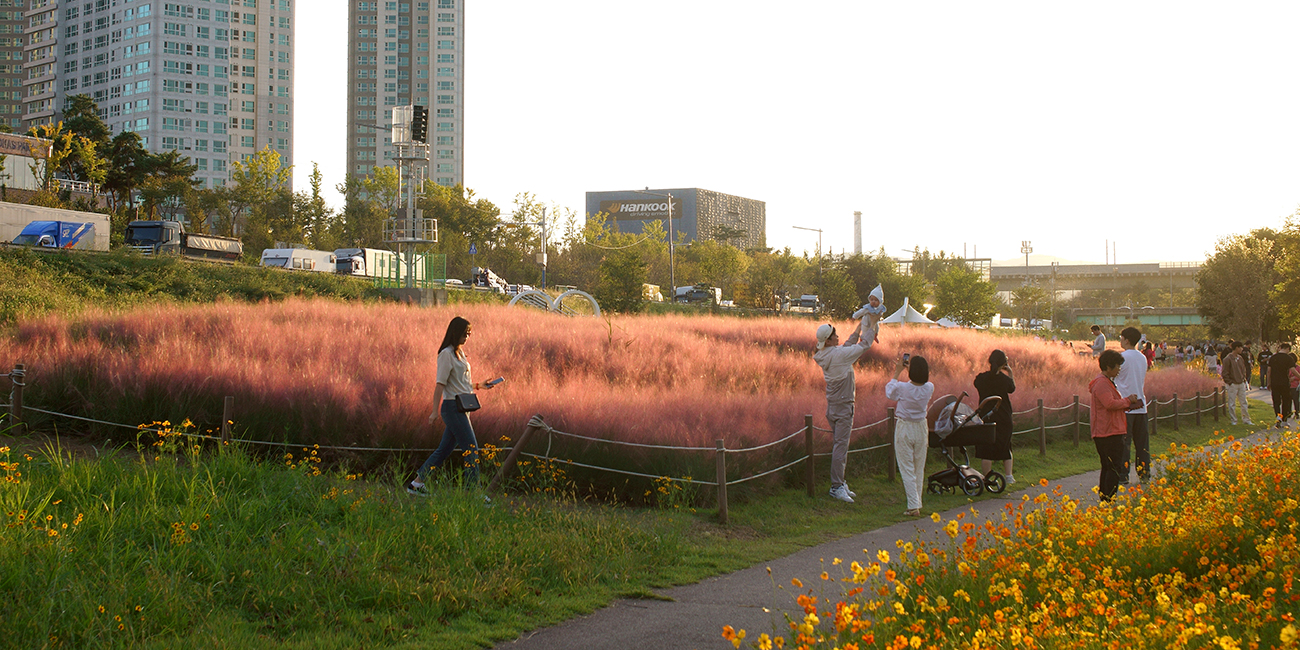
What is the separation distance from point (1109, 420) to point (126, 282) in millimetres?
30731

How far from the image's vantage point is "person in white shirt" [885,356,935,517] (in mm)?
9523

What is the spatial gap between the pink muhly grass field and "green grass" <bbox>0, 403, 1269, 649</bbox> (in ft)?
4.97

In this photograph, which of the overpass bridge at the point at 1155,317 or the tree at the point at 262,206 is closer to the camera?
the tree at the point at 262,206

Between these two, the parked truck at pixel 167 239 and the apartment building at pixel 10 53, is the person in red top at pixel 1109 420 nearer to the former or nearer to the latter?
the parked truck at pixel 167 239

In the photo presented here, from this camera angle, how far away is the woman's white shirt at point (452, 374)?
28.5ft

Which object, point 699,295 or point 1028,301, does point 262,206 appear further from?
point 1028,301

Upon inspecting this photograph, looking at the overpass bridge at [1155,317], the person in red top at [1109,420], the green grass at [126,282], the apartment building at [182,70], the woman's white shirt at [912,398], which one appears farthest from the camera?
the apartment building at [182,70]

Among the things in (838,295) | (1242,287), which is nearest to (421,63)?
(838,295)

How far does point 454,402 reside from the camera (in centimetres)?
876

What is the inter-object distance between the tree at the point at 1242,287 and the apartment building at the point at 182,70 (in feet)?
326

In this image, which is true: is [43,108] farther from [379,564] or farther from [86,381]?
[379,564]

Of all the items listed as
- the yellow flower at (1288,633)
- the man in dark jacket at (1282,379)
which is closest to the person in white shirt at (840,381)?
the yellow flower at (1288,633)

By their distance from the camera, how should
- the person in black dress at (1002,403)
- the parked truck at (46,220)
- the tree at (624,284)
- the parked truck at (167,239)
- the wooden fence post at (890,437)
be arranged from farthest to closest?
the tree at (624,284) < the parked truck at (167,239) < the parked truck at (46,220) < the wooden fence post at (890,437) < the person in black dress at (1002,403)

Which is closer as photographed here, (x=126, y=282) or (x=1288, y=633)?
(x=1288, y=633)
